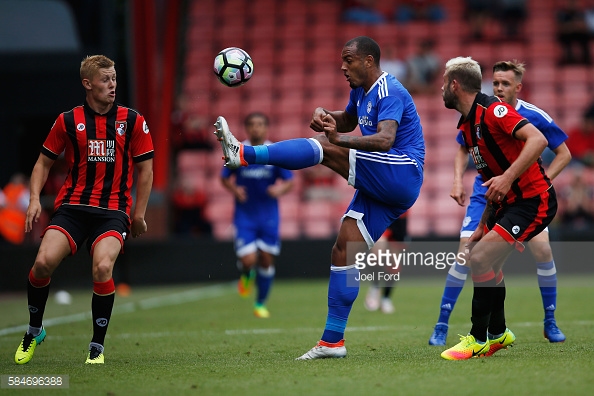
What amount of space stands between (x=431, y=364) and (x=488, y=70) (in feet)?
48.3

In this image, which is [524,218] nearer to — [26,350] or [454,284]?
[454,284]

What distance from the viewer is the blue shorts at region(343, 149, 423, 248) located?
267 inches

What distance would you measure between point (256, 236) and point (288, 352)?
4.84 meters

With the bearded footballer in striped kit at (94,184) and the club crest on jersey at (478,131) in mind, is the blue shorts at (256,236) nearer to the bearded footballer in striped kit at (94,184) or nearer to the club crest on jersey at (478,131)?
the bearded footballer in striped kit at (94,184)

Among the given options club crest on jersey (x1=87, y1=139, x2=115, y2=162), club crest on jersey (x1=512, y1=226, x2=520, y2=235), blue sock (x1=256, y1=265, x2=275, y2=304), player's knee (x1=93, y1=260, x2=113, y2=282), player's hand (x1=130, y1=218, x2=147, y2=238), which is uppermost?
club crest on jersey (x1=87, y1=139, x2=115, y2=162)

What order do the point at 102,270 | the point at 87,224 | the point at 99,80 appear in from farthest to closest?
1. the point at 87,224
2. the point at 99,80
3. the point at 102,270

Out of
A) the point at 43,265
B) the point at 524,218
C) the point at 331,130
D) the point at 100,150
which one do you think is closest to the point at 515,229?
the point at 524,218

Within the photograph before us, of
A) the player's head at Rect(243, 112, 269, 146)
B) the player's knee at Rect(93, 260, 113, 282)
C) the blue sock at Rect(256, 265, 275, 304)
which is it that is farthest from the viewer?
the blue sock at Rect(256, 265, 275, 304)

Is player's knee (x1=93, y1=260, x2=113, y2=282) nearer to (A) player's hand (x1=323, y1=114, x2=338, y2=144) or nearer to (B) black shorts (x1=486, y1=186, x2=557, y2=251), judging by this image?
(A) player's hand (x1=323, y1=114, x2=338, y2=144)

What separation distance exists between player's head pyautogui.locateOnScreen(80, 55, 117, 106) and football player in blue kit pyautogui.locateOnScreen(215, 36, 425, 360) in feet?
3.47

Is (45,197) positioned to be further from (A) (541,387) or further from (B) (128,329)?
(A) (541,387)

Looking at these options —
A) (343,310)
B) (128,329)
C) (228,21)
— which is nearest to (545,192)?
(343,310)

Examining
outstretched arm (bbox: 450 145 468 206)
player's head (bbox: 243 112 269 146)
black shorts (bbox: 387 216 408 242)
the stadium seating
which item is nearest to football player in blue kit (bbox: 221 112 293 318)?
player's head (bbox: 243 112 269 146)

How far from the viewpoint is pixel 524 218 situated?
22.2 feet
